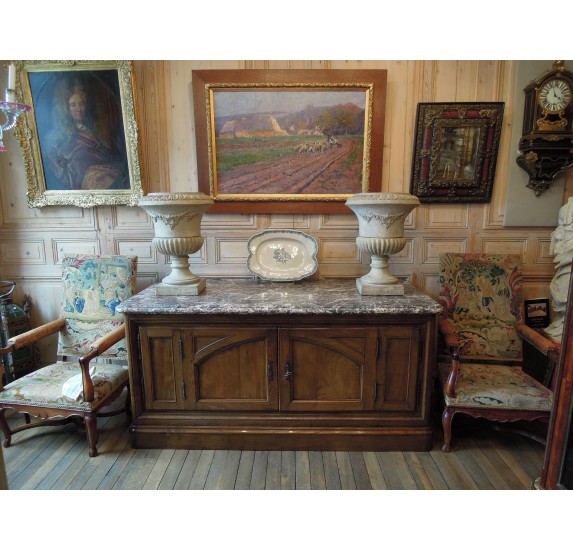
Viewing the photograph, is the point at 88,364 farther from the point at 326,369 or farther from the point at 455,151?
the point at 455,151

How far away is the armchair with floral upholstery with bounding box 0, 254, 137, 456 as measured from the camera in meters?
2.04

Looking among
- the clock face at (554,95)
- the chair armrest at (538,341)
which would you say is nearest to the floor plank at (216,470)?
the chair armrest at (538,341)

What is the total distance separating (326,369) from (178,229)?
1.21 meters

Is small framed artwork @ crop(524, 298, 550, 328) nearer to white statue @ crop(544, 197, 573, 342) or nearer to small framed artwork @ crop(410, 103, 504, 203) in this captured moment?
white statue @ crop(544, 197, 573, 342)

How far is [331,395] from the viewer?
Result: 2.12m

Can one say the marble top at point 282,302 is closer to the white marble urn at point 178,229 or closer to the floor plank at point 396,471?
the white marble urn at point 178,229

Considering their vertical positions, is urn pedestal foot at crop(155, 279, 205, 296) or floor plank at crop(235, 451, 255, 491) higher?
urn pedestal foot at crop(155, 279, 205, 296)

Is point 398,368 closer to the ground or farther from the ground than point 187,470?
farther from the ground

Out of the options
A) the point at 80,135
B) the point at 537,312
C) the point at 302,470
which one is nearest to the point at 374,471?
the point at 302,470

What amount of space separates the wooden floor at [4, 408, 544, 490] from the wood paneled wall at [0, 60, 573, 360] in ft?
3.67

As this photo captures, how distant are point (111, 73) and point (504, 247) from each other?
3.00 metres

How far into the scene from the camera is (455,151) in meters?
2.49

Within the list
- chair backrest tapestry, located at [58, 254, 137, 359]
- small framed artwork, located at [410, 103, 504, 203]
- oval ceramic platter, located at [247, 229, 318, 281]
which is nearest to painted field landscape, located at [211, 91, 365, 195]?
oval ceramic platter, located at [247, 229, 318, 281]

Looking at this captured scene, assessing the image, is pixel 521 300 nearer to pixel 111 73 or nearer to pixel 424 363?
pixel 424 363
